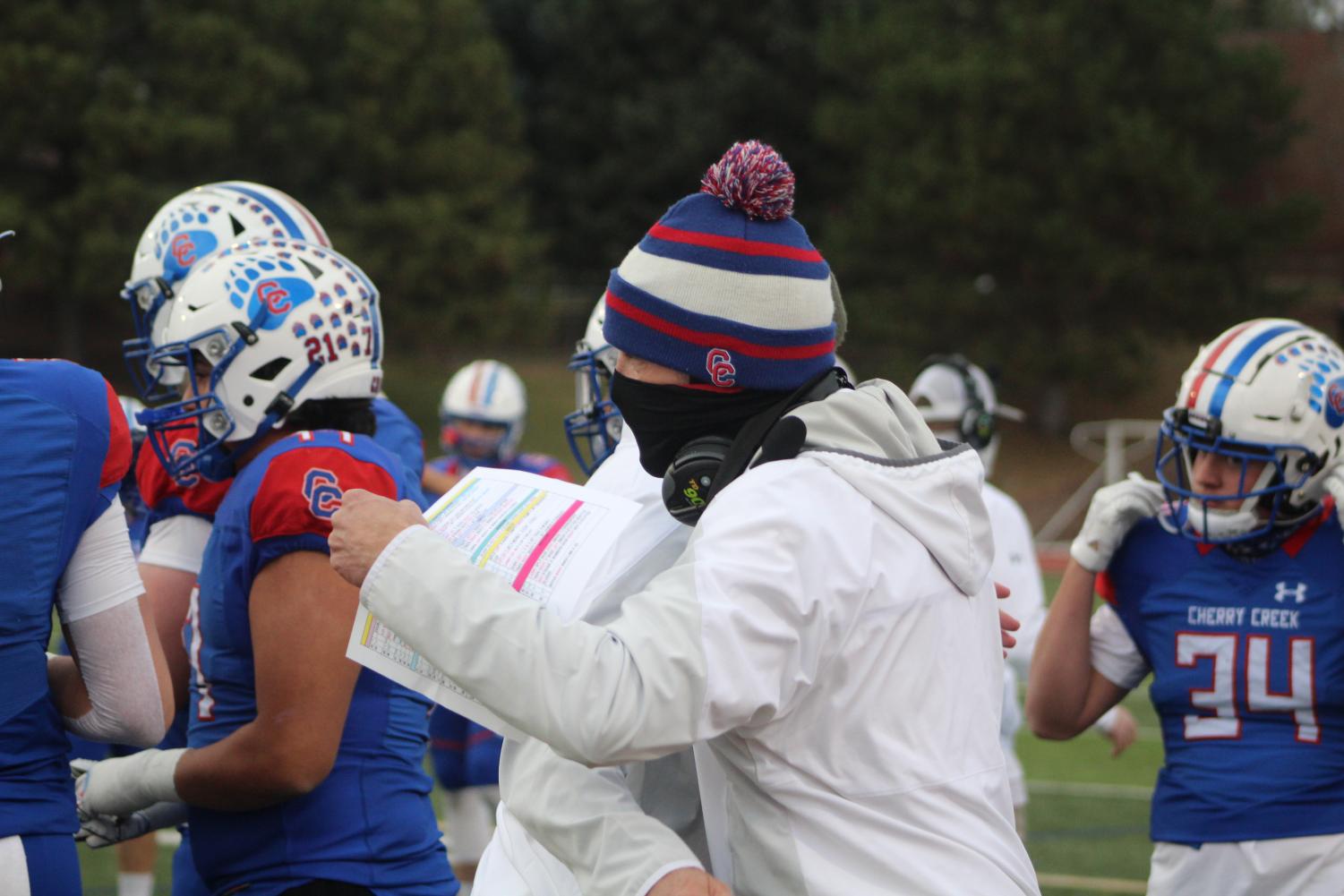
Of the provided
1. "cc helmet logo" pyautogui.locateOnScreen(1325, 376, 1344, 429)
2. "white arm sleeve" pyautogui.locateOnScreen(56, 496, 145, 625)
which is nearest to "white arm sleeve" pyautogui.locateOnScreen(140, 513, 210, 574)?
"white arm sleeve" pyautogui.locateOnScreen(56, 496, 145, 625)

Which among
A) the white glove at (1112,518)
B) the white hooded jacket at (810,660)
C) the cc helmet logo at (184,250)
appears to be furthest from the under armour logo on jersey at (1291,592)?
the cc helmet logo at (184,250)

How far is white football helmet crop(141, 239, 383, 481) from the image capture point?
3.38 metres

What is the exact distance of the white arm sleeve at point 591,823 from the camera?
85.4 inches

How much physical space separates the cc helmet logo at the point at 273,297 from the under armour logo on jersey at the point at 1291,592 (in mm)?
2460

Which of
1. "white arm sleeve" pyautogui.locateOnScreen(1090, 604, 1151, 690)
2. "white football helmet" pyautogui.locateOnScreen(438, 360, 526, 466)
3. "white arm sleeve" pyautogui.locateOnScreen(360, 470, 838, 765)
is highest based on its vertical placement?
"white arm sleeve" pyautogui.locateOnScreen(360, 470, 838, 765)

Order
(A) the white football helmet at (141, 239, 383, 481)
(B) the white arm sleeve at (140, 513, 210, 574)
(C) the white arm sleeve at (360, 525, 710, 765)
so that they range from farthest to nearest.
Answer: (B) the white arm sleeve at (140, 513, 210, 574)
(A) the white football helmet at (141, 239, 383, 481)
(C) the white arm sleeve at (360, 525, 710, 765)

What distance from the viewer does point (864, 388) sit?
2.49 m

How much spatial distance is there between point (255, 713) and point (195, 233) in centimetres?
194

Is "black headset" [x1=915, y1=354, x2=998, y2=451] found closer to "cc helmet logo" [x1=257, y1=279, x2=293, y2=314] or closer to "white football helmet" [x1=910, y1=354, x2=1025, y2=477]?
"white football helmet" [x1=910, y1=354, x2=1025, y2=477]

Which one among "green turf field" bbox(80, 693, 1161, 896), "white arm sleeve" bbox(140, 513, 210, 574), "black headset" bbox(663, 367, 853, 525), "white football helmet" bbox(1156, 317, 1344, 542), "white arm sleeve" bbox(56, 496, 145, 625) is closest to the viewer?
"black headset" bbox(663, 367, 853, 525)

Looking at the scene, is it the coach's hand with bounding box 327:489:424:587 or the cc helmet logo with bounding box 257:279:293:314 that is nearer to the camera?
the coach's hand with bounding box 327:489:424:587

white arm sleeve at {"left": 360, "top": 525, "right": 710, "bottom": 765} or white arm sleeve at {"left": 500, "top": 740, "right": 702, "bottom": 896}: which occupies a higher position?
white arm sleeve at {"left": 360, "top": 525, "right": 710, "bottom": 765}

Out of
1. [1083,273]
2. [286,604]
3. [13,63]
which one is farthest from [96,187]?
[286,604]

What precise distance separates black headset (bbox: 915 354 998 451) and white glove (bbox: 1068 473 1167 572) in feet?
5.66
